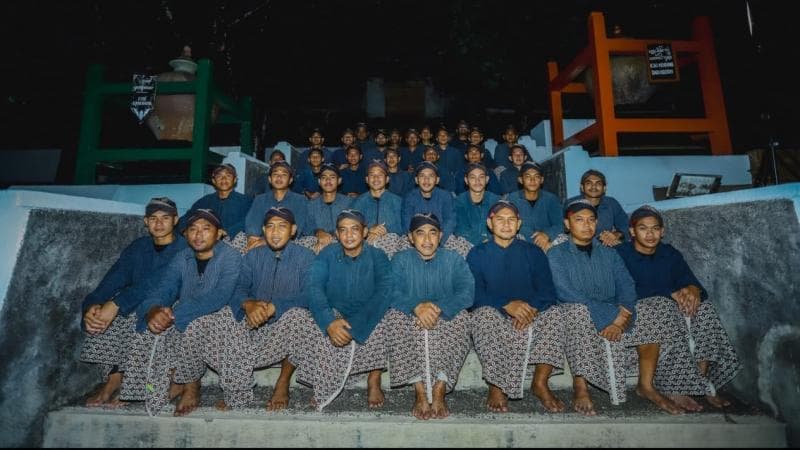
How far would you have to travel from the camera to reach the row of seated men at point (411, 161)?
21.9ft

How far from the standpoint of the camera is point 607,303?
300 cm

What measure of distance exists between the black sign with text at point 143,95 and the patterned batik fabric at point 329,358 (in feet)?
14.6

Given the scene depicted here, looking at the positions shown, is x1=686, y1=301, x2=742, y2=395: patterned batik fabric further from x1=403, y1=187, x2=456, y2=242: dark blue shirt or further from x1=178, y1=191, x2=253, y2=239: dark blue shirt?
x1=178, y1=191, x2=253, y2=239: dark blue shirt

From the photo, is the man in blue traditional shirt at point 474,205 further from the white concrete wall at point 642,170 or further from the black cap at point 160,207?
the black cap at point 160,207

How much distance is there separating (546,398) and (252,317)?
248cm

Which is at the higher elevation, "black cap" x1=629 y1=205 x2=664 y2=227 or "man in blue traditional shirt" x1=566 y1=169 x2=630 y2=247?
"man in blue traditional shirt" x1=566 y1=169 x2=630 y2=247

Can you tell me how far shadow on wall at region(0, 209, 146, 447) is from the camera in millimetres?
2619

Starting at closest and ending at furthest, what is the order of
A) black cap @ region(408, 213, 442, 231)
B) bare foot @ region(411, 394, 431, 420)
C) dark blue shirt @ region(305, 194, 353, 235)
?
bare foot @ region(411, 394, 431, 420), black cap @ region(408, 213, 442, 231), dark blue shirt @ region(305, 194, 353, 235)

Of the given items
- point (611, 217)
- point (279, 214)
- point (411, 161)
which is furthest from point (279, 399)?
point (411, 161)

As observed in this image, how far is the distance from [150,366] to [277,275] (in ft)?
3.88

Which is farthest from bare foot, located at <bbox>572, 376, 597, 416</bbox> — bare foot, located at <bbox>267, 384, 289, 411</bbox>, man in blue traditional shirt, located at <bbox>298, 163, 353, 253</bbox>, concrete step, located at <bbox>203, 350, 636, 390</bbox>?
man in blue traditional shirt, located at <bbox>298, 163, 353, 253</bbox>

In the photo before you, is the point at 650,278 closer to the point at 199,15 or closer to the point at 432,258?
the point at 432,258

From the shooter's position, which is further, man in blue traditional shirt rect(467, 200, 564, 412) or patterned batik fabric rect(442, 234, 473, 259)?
patterned batik fabric rect(442, 234, 473, 259)

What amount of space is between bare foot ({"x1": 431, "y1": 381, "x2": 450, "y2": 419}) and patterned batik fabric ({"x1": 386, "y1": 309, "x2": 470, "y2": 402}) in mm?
37
